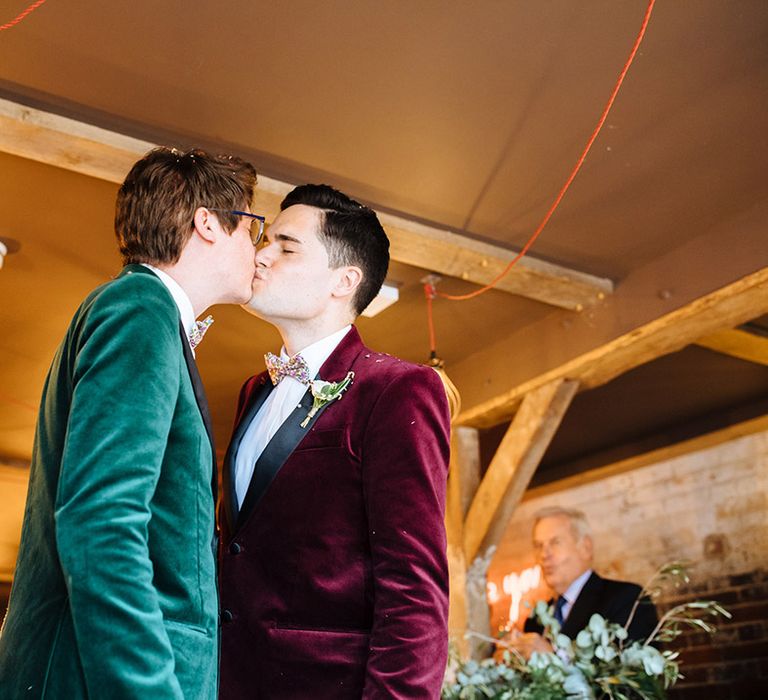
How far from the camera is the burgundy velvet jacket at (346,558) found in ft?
5.03

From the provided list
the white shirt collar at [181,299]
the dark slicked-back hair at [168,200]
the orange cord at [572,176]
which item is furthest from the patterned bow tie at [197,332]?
the orange cord at [572,176]

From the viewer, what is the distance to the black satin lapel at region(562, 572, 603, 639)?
13.7 ft

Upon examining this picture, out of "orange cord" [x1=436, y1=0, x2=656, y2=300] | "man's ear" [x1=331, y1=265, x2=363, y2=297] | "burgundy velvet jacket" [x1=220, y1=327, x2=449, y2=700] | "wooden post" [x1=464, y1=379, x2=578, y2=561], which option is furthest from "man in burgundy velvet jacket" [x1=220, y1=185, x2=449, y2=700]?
"wooden post" [x1=464, y1=379, x2=578, y2=561]

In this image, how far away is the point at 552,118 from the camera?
11.7ft

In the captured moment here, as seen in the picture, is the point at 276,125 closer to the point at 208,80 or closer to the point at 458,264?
the point at 208,80

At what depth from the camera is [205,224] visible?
64.4 inches

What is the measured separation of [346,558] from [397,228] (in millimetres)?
2741

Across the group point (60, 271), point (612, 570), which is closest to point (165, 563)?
point (60, 271)

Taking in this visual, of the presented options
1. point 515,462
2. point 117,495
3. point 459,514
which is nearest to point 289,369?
point 117,495

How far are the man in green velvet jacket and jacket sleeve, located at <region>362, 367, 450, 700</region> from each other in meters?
0.31

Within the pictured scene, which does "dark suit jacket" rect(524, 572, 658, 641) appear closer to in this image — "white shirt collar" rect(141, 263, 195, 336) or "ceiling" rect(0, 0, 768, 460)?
"ceiling" rect(0, 0, 768, 460)

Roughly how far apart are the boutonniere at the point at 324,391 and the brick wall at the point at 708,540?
5426 mm

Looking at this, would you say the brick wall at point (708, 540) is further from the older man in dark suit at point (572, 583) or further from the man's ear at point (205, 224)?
the man's ear at point (205, 224)

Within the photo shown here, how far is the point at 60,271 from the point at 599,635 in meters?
3.25
